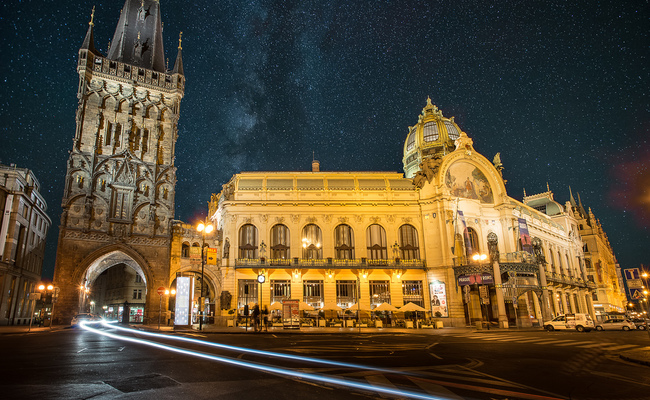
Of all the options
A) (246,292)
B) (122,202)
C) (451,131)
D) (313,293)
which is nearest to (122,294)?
(122,202)

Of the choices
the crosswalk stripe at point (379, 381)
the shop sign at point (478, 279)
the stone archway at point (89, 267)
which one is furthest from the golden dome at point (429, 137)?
the crosswalk stripe at point (379, 381)

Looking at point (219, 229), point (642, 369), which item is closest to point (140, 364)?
point (642, 369)

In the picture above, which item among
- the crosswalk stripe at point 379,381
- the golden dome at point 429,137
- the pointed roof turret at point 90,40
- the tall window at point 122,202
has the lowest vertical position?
the crosswalk stripe at point 379,381

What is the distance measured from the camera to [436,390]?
751 centimetres

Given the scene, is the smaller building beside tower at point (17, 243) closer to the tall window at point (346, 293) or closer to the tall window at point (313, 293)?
the tall window at point (313, 293)

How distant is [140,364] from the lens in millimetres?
10234

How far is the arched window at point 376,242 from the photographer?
45.5 metres

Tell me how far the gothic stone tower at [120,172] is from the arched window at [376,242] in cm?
2406

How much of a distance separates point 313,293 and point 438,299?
44.4 feet

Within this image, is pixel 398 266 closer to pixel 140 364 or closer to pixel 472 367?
pixel 472 367

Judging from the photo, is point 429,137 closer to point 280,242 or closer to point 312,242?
point 312,242

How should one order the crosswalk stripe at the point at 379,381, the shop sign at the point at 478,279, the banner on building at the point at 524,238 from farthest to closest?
1. the banner on building at the point at 524,238
2. the shop sign at the point at 478,279
3. the crosswalk stripe at the point at 379,381

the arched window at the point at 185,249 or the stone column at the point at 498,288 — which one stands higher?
the arched window at the point at 185,249

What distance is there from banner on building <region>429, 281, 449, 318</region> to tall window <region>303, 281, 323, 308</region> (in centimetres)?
1212
